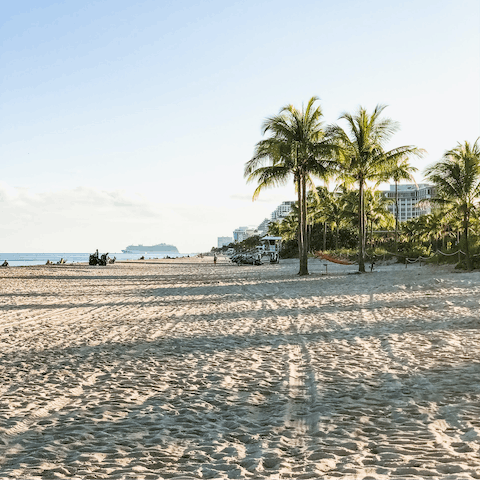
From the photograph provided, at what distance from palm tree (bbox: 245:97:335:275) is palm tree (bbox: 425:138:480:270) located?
15.4 feet

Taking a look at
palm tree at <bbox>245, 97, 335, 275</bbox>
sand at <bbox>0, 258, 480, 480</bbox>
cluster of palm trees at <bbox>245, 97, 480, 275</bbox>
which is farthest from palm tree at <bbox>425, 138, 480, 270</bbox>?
sand at <bbox>0, 258, 480, 480</bbox>

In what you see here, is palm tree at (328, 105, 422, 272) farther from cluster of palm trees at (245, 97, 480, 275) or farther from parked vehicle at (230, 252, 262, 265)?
parked vehicle at (230, 252, 262, 265)

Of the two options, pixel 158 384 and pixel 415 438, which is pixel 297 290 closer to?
pixel 158 384

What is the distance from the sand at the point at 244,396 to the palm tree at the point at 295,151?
1242 cm

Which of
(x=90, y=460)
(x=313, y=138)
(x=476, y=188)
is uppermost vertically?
(x=313, y=138)

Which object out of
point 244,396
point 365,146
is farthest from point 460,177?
point 244,396

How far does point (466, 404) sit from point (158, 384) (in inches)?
113

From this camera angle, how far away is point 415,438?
3.47 m

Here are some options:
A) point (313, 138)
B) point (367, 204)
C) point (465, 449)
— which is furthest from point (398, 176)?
point (465, 449)

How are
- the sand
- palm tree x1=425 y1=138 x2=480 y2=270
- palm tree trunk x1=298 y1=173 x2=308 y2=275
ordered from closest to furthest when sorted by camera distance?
1. the sand
2. palm tree x1=425 y1=138 x2=480 y2=270
3. palm tree trunk x1=298 y1=173 x2=308 y2=275

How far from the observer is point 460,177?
20828 mm

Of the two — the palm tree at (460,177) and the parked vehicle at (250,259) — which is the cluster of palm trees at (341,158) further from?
the parked vehicle at (250,259)

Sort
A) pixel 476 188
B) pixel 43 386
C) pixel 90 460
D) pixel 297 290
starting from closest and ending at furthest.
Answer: pixel 90 460, pixel 43 386, pixel 297 290, pixel 476 188

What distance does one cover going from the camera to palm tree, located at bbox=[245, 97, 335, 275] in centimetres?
2117
